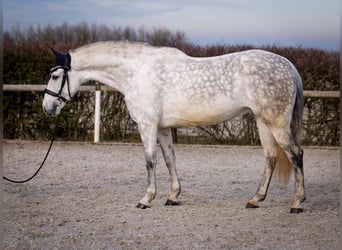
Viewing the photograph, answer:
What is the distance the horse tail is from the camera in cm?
572

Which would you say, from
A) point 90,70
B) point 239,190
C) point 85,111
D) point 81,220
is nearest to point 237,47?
point 85,111

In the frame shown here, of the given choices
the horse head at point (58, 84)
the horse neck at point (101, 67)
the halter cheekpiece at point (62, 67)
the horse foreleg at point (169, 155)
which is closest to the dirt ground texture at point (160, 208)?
the horse foreleg at point (169, 155)

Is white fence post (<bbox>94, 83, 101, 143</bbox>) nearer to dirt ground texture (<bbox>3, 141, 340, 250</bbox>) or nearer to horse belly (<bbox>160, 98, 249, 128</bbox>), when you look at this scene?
dirt ground texture (<bbox>3, 141, 340, 250</bbox>)

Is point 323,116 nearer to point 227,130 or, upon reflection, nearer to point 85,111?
point 227,130

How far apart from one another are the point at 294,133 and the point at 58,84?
94.4 inches

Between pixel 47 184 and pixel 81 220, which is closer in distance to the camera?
pixel 81 220

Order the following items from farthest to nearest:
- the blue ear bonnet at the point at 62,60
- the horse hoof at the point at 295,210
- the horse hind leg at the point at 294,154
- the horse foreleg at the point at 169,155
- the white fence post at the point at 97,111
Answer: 1. the white fence post at the point at 97,111
2. the horse foreleg at the point at 169,155
3. the blue ear bonnet at the point at 62,60
4. the horse hoof at the point at 295,210
5. the horse hind leg at the point at 294,154

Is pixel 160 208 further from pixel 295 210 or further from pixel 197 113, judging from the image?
pixel 295 210

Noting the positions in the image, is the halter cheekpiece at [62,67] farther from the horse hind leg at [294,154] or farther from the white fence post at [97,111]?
the white fence post at [97,111]

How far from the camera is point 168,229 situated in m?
5.02

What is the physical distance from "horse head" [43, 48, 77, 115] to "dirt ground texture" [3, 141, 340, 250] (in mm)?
1013

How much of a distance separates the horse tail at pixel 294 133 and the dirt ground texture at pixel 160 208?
0.35 metres

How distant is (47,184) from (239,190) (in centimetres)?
234

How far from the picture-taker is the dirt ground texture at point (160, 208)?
4684 mm
